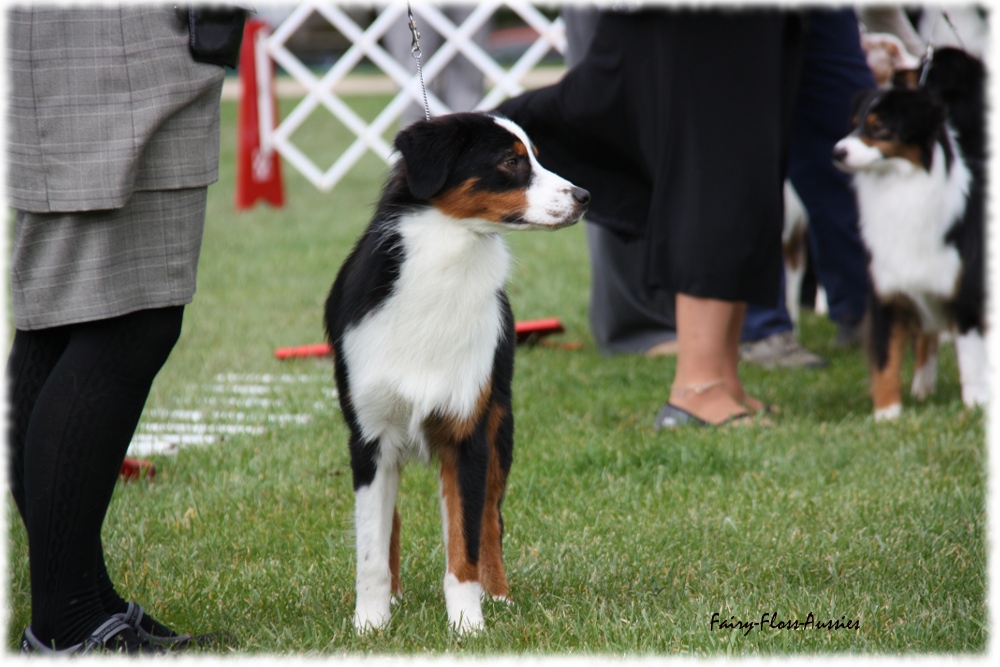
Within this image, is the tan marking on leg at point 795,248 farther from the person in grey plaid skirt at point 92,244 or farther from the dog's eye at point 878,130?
the person in grey plaid skirt at point 92,244

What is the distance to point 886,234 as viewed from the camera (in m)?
4.32

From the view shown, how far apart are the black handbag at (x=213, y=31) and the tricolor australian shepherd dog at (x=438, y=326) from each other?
421 mm

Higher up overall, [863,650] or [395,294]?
[395,294]

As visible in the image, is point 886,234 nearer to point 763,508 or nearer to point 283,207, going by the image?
point 763,508

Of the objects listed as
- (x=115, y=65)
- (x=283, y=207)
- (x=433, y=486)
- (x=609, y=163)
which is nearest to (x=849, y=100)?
(x=609, y=163)

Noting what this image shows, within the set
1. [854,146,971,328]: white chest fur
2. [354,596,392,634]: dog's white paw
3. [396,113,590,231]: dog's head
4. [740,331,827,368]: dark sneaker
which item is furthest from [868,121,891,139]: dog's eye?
[354,596,392,634]: dog's white paw

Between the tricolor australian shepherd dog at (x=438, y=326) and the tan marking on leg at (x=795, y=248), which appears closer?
the tricolor australian shepherd dog at (x=438, y=326)

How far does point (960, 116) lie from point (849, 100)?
44 centimetres

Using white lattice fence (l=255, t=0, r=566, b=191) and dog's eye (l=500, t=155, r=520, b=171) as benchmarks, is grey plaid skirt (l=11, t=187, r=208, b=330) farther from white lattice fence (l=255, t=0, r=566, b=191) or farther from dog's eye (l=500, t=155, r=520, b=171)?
white lattice fence (l=255, t=0, r=566, b=191)

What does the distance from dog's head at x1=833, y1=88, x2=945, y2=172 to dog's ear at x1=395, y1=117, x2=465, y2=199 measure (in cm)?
236

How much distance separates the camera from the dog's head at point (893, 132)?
4.19m

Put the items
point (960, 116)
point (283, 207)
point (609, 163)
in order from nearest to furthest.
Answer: point (609, 163), point (960, 116), point (283, 207)

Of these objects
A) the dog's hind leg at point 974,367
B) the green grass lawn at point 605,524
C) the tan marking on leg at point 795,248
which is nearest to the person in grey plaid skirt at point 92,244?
the green grass lawn at point 605,524

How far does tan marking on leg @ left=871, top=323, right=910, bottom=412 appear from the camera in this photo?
4.24 metres
